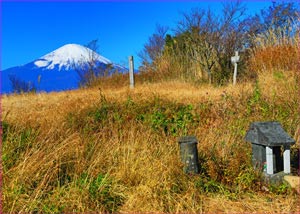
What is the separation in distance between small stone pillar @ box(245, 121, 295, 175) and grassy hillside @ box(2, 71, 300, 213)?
15cm

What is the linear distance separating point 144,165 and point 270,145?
1.15 m

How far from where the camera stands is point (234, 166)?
2971 mm

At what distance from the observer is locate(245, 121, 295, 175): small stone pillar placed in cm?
269

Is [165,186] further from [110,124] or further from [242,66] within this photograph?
[242,66]

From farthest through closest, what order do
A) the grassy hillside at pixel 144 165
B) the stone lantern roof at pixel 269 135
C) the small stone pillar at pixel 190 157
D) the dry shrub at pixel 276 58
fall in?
1. the dry shrub at pixel 276 58
2. the small stone pillar at pixel 190 157
3. the stone lantern roof at pixel 269 135
4. the grassy hillside at pixel 144 165

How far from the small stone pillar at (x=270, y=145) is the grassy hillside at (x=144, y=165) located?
15cm

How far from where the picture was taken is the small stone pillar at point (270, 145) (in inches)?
106

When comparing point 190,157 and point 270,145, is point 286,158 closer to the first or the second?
point 270,145

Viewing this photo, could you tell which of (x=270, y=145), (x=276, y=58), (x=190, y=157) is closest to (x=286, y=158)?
(x=270, y=145)

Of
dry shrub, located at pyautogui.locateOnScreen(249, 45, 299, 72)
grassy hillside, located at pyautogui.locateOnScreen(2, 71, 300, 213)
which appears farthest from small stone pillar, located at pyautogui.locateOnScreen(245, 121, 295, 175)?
dry shrub, located at pyautogui.locateOnScreen(249, 45, 299, 72)

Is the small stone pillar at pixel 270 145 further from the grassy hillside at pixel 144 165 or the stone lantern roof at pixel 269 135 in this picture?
the grassy hillside at pixel 144 165

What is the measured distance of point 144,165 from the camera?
2.96 metres

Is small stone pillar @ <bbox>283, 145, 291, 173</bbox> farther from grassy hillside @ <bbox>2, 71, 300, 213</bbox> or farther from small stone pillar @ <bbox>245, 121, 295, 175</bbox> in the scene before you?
grassy hillside @ <bbox>2, 71, 300, 213</bbox>

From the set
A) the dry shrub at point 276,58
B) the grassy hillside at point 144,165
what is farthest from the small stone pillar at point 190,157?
the dry shrub at point 276,58
